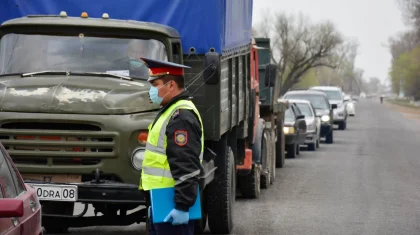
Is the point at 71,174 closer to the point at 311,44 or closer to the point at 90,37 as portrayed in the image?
the point at 90,37

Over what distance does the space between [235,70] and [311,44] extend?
98036 mm

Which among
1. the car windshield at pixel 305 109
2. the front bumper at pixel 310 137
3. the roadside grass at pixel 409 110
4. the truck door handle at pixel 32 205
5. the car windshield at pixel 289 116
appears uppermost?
the truck door handle at pixel 32 205

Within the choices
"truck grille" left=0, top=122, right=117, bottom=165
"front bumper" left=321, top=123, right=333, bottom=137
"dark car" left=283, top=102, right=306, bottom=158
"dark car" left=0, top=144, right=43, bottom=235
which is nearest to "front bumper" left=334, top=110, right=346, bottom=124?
"front bumper" left=321, top=123, right=333, bottom=137

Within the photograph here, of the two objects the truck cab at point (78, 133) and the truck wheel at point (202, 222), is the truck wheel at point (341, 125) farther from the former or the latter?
the truck cab at point (78, 133)

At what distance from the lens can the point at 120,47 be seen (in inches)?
417

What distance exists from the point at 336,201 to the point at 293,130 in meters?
10.4

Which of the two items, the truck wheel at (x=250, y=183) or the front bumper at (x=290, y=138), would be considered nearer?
the truck wheel at (x=250, y=183)

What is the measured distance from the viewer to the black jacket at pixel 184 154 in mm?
6660

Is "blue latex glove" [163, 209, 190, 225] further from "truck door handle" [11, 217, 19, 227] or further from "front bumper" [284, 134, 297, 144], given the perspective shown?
"front bumper" [284, 134, 297, 144]

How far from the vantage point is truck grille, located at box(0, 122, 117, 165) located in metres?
9.81

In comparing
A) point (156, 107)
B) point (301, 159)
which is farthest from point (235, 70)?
point (301, 159)

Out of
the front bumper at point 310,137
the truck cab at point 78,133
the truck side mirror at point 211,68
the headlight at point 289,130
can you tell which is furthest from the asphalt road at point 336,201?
the front bumper at point 310,137

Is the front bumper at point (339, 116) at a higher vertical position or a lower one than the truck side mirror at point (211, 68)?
lower

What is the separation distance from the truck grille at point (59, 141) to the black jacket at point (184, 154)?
3088 mm
